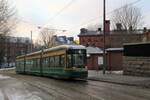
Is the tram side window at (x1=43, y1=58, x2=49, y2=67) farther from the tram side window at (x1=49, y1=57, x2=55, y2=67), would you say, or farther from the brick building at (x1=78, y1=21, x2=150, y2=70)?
the brick building at (x1=78, y1=21, x2=150, y2=70)

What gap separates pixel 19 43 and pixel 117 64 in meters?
120

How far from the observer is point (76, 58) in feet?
116

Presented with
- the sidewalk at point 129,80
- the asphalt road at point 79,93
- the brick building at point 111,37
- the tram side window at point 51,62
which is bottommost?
the asphalt road at point 79,93

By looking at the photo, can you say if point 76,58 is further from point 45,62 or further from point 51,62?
point 45,62

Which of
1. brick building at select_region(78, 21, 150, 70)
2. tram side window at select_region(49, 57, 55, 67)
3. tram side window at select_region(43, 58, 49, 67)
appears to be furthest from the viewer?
brick building at select_region(78, 21, 150, 70)

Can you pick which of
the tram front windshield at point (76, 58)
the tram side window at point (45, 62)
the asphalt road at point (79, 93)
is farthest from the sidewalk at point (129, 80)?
the tram side window at point (45, 62)

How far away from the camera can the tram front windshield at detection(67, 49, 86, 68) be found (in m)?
35.2

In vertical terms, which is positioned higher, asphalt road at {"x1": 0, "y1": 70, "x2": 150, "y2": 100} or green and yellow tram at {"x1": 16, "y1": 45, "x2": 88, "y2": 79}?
green and yellow tram at {"x1": 16, "y1": 45, "x2": 88, "y2": 79}

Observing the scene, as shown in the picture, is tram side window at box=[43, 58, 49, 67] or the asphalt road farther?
tram side window at box=[43, 58, 49, 67]

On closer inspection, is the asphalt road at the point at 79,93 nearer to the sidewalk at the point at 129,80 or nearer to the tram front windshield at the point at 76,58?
the sidewalk at the point at 129,80

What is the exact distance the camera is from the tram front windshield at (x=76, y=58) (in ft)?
115

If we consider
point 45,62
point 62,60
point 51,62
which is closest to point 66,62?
point 62,60

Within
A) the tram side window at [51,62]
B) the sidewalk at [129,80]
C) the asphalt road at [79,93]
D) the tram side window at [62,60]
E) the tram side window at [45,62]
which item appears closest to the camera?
the asphalt road at [79,93]

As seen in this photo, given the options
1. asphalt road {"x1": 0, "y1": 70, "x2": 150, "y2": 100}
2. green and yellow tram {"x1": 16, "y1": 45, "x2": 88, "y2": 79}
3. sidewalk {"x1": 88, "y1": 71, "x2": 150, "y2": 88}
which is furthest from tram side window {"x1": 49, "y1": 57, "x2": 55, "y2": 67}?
asphalt road {"x1": 0, "y1": 70, "x2": 150, "y2": 100}
